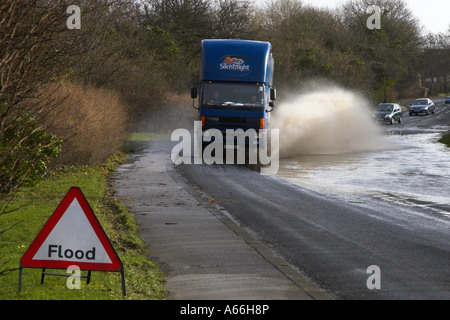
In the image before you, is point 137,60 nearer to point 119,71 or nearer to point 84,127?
point 119,71

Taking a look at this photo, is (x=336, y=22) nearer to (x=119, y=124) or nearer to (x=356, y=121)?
(x=356, y=121)

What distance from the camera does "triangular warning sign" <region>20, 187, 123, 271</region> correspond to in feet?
20.8

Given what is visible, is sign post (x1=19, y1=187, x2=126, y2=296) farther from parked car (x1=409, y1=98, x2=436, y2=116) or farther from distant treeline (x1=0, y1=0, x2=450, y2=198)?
parked car (x1=409, y1=98, x2=436, y2=116)

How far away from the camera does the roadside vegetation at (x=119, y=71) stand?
6383mm

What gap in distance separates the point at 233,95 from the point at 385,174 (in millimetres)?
6593

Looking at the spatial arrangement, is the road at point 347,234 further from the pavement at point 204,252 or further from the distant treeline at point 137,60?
the distant treeline at point 137,60

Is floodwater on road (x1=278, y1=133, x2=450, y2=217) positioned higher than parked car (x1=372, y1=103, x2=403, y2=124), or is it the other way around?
parked car (x1=372, y1=103, x2=403, y2=124)

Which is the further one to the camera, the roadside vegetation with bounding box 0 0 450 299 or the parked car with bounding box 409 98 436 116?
the parked car with bounding box 409 98 436 116

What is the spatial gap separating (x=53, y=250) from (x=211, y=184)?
11241 millimetres

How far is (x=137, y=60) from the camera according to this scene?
3847cm

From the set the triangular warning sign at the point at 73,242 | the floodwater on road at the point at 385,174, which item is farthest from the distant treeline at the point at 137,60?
the floodwater on road at the point at 385,174

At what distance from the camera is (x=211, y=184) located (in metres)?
17.6

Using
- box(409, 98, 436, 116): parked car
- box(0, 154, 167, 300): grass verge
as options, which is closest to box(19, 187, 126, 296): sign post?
box(0, 154, 167, 300): grass verge
